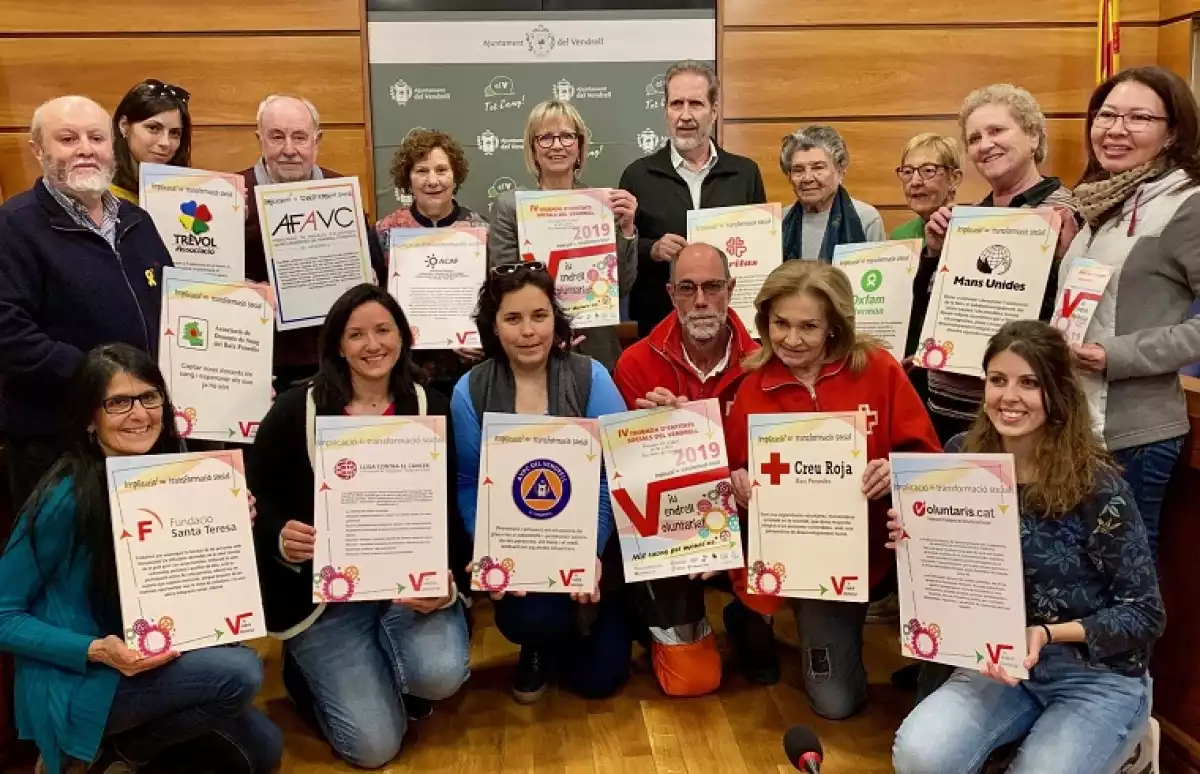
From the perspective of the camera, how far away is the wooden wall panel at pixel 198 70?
15.2 feet

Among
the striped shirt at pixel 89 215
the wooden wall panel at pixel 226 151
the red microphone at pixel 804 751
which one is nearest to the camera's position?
the red microphone at pixel 804 751

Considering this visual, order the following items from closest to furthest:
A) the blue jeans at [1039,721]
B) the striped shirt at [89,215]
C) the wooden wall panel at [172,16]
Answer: the blue jeans at [1039,721]
the striped shirt at [89,215]
the wooden wall panel at [172,16]

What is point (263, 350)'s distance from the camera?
279cm

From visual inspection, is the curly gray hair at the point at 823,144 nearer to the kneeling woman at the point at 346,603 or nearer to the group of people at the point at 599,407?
the group of people at the point at 599,407

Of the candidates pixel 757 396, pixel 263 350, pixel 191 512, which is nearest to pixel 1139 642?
pixel 757 396

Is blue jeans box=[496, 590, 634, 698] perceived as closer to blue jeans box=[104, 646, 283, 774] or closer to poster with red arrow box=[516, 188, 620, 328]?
blue jeans box=[104, 646, 283, 774]

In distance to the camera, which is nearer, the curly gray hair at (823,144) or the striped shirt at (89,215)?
the striped shirt at (89,215)

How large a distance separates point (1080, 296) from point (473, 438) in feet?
5.14

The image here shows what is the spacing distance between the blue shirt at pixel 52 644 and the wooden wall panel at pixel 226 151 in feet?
9.55

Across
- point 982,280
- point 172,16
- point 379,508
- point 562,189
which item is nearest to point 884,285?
point 982,280

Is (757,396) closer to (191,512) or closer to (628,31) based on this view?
(191,512)

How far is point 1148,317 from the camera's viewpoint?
229 cm

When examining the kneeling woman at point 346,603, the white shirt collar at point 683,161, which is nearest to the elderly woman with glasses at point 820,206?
the white shirt collar at point 683,161

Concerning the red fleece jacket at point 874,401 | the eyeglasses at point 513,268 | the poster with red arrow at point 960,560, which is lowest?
the poster with red arrow at point 960,560
